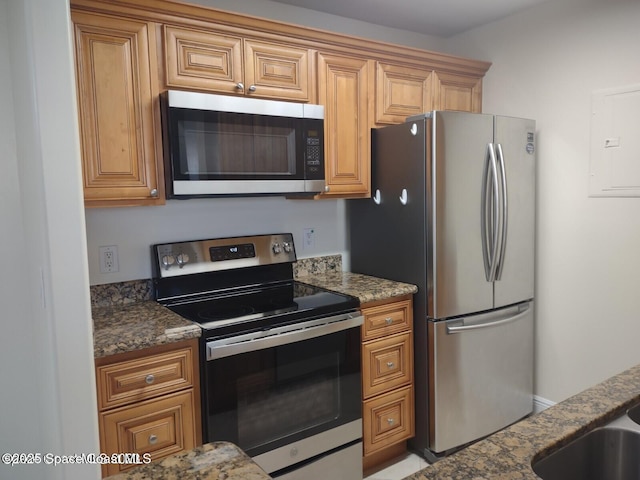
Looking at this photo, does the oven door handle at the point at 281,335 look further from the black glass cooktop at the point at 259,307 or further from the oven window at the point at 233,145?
the oven window at the point at 233,145

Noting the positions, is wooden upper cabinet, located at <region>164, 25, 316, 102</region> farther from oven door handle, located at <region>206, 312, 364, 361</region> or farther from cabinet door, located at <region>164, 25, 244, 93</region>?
oven door handle, located at <region>206, 312, 364, 361</region>

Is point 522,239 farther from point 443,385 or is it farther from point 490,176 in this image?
point 443,385

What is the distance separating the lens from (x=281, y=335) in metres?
1.98

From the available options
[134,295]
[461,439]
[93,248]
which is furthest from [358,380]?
[93,248]

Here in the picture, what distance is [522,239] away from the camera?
2703 millimetres

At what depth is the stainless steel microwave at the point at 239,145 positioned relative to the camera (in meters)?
1.98

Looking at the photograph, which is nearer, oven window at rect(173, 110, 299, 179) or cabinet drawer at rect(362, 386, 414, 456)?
oven window at rect(173, 110, 299, 179)

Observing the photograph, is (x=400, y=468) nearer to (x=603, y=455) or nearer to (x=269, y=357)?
(x=269, y=357)

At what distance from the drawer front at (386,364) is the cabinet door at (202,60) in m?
1.41

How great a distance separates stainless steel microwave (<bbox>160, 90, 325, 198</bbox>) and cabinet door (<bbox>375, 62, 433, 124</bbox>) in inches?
18.1

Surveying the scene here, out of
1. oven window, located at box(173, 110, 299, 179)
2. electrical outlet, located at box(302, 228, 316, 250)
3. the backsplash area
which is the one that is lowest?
the backsplash area

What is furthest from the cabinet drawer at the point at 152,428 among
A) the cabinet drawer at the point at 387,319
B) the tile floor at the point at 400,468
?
the tile floor at the point at 400,468

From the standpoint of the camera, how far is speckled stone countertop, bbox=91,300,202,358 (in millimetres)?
1674

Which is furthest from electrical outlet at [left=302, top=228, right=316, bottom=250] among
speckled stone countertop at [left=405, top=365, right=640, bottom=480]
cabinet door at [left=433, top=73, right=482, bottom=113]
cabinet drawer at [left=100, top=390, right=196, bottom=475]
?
speckled stone countertop at [left=405, top=365, right=640, bottom=480]
